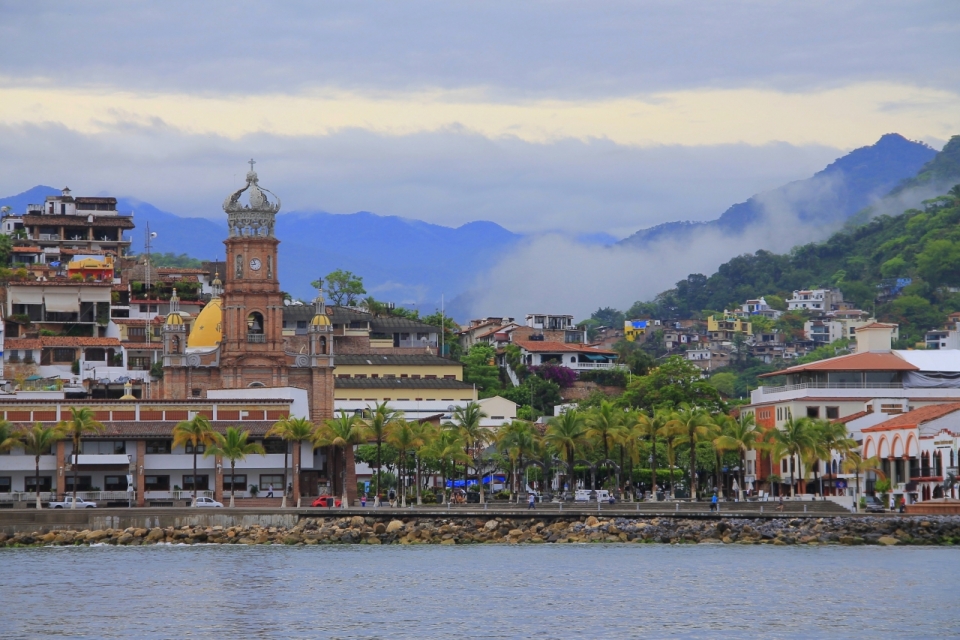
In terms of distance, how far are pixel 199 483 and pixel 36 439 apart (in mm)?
11808

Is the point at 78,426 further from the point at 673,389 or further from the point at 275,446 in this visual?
the point at 673,389

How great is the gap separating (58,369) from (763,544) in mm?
78339

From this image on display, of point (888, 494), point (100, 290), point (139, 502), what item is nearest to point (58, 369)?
point (100, 290)

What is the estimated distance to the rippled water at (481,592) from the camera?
54.6 meters

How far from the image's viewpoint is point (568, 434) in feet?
350

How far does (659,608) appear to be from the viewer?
195ft

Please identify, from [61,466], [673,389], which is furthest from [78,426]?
[673,389]

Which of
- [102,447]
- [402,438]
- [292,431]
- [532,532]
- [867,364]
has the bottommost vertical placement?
[532,532]

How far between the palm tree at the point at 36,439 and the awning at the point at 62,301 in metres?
53.6

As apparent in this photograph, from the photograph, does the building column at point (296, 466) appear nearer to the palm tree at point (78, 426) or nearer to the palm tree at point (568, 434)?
the palm tree at point (78, 426)

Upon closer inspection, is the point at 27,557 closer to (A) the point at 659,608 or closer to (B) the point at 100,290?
(A) the point at 659,608

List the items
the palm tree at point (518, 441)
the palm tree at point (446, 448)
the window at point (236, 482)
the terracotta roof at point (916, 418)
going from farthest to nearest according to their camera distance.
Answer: the palm tree at point (446, 448), the palm tree at point (518, 441), the window at point (236, 482), the terracotta roof at point (916, 418)

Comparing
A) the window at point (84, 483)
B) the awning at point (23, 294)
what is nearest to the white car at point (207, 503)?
the window at point (84, 483)

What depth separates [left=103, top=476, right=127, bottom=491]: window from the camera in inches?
4114
